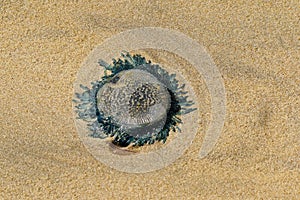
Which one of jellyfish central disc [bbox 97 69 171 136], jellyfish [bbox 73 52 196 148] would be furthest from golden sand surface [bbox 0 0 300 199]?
jellyfish central disc [bbox 97 69 171 136]

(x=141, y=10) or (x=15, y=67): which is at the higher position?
(x=141, y=10)

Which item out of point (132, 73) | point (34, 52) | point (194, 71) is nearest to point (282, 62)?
point (194, 71)

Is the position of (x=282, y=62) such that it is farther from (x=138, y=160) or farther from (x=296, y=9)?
(x=138, y=160)

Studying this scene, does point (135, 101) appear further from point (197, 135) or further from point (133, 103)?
point (197, 135)

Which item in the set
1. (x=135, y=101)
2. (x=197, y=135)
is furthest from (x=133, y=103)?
(x=197, y=135)

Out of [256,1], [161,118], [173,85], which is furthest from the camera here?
[256,1]

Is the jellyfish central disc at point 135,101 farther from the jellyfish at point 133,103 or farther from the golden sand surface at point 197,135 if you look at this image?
the golden sand surface at point 197,135

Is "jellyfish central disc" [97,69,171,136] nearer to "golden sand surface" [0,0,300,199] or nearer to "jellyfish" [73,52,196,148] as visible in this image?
"jellyfish" [73,52,196,148]
